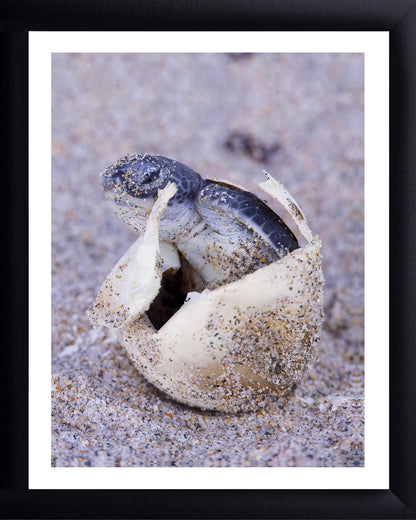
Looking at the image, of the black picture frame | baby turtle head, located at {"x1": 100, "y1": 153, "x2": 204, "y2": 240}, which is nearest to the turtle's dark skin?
baby turtle head, located at {"x1": 100, "y1": 153, "x2": 204, "y2": 240}

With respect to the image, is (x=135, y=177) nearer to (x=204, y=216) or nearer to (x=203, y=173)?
(x=204, y=216)

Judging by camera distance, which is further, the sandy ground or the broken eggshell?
the sandy ground

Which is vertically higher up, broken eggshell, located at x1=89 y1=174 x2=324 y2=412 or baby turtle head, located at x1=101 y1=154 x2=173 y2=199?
baby turtle head, located at x1=101 y1=154 x2=173 y2=199

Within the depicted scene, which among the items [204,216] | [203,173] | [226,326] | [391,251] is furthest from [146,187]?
[203,173]

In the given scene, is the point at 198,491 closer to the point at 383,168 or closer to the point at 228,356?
the point at 228,356

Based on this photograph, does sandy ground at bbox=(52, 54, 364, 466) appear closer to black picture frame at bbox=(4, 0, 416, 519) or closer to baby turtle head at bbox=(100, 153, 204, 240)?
black picture frame at bbox=(4, 0, 416, 519)

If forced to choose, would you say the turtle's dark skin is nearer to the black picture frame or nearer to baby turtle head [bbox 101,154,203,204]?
baby turtle head [bbox 101,154,203,204]

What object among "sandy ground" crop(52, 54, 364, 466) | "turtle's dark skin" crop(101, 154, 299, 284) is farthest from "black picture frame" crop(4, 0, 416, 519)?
"turtle's dark skin" crop(101, 154, 299, 284)

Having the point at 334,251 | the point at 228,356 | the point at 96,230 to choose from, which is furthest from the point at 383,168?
the point at 96,230
